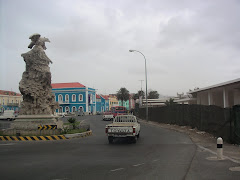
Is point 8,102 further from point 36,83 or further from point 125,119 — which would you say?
point 125,119

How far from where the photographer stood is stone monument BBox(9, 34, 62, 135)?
18.9 metres

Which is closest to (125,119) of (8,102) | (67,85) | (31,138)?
(31,138)

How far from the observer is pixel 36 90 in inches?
764

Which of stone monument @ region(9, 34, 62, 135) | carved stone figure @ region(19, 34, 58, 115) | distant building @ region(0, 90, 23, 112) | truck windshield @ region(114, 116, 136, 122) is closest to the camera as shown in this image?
truck windshield @ region(114, 116, 136, 122)

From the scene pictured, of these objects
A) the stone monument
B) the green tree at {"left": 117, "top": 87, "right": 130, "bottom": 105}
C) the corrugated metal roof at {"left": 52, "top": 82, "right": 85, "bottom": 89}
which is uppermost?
the corrugated metal roof at {"left": 52, "top": 82, "right": 85, "bottom": 89}

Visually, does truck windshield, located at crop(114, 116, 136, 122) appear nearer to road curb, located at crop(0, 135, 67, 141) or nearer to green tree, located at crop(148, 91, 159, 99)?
road curb, located at crop(0, 135, 67, 141)

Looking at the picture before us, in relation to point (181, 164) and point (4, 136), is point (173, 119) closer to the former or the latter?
point (4, 136)

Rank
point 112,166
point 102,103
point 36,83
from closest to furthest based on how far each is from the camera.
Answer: point 112,166, point 36,83, point 102,103

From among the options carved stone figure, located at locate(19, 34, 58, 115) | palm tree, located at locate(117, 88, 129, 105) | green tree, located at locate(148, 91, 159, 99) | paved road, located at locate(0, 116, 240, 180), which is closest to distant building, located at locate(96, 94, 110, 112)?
palm tree, located at locate(117, 88, 129, 105)

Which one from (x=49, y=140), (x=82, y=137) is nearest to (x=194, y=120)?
(x=82, y=137)

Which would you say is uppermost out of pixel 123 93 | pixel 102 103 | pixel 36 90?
pixel 123 93

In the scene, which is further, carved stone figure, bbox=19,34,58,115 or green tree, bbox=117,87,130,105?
green tree, bbox=117,87,130,105

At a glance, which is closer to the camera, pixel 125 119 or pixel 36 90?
pixel 125 119

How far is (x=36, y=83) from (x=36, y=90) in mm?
580
